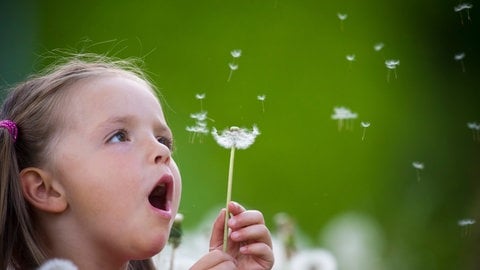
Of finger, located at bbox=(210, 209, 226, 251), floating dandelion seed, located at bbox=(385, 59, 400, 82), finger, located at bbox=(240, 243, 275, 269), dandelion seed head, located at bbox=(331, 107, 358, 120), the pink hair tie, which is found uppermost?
floating dandelion seed, located at bbox=(385, 59, 400, 82)

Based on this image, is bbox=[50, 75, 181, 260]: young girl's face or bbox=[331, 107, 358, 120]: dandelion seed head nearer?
bbox=[50, 75, 181, 260]: young girl's face

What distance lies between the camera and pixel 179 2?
2820 mm

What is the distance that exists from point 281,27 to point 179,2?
14.9 inches

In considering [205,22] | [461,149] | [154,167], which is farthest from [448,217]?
[154,167]

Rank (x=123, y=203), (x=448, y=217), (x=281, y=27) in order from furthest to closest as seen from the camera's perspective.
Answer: (x=281, y=27), (x=448, y=217), (x=123, y=203)

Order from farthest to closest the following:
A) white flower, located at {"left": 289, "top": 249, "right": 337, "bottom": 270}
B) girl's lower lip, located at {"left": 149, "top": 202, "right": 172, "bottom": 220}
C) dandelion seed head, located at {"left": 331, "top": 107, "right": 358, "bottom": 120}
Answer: white flower, located at {"left": 289, "top": 249, "right": 337, "bottom": 270}
dandelion seed head, located at {"left": 331, "top": 107, "right": 358, "bottom": 120}
girl's lower lip, located at {"left": 149, "top": 202, "right": 172, "bottom": 220}

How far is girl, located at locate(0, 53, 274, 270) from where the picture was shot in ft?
4.56

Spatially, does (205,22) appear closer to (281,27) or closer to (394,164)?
(281,27)

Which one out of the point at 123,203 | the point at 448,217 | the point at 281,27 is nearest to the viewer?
the point at 123,203

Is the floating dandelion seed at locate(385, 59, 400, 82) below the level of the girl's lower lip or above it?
above

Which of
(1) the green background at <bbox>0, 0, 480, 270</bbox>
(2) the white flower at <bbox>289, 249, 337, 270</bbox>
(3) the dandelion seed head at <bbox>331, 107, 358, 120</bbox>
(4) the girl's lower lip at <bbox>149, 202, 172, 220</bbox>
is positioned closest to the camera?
(4) the girl's lower lip at <bbox>149, 202, 172, 220</bbox>

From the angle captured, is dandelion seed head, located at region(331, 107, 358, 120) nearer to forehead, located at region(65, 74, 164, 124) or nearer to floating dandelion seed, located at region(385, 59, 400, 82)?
floating dandelion seed, located at region(385, 59, 400, 82)

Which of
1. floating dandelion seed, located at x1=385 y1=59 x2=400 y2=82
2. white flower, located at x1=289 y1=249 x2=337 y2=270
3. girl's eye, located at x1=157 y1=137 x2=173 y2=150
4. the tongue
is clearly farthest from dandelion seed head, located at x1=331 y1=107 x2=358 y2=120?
the tongue

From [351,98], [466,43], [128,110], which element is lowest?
[128,110]
